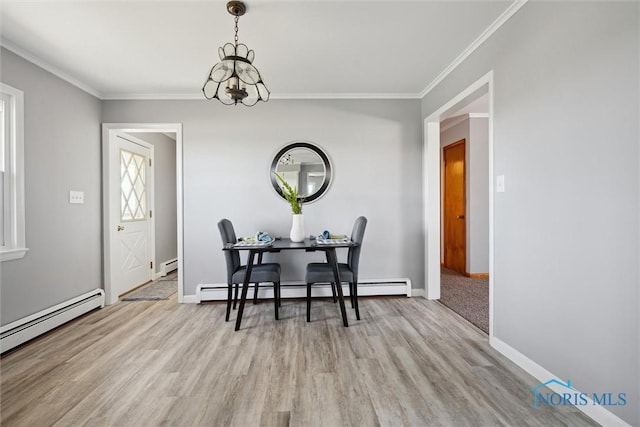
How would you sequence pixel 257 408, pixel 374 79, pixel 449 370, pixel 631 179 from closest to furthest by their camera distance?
pixel 631 179 → pixel 257 408 → pixel 449 370 → pixel 374 79

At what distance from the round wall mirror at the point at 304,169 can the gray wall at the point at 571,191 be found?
1856 millimetres

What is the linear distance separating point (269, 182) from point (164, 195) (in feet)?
7.96

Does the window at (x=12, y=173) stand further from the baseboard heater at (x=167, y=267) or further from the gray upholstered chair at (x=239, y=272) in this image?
the baseboard heater at (x=167, y=267)

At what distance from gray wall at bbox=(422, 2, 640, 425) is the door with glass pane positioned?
4.02m

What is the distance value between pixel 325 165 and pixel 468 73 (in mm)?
1687

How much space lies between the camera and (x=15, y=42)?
237 cm

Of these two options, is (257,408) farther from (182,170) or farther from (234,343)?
(182,170)

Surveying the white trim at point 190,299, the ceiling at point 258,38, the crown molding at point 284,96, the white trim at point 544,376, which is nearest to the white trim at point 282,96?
the crown molding at point 284,96

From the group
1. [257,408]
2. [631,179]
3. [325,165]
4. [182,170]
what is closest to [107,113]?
[182,170]

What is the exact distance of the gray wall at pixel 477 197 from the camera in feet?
15.1

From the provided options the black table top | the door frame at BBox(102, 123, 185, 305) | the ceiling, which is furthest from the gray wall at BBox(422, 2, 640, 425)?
the door frame at BBox(102, 123, 185, 305)

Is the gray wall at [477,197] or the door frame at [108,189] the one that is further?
the gray wall at [477,197]

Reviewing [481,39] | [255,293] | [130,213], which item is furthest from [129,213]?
[481,39]

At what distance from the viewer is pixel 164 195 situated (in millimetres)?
4961
